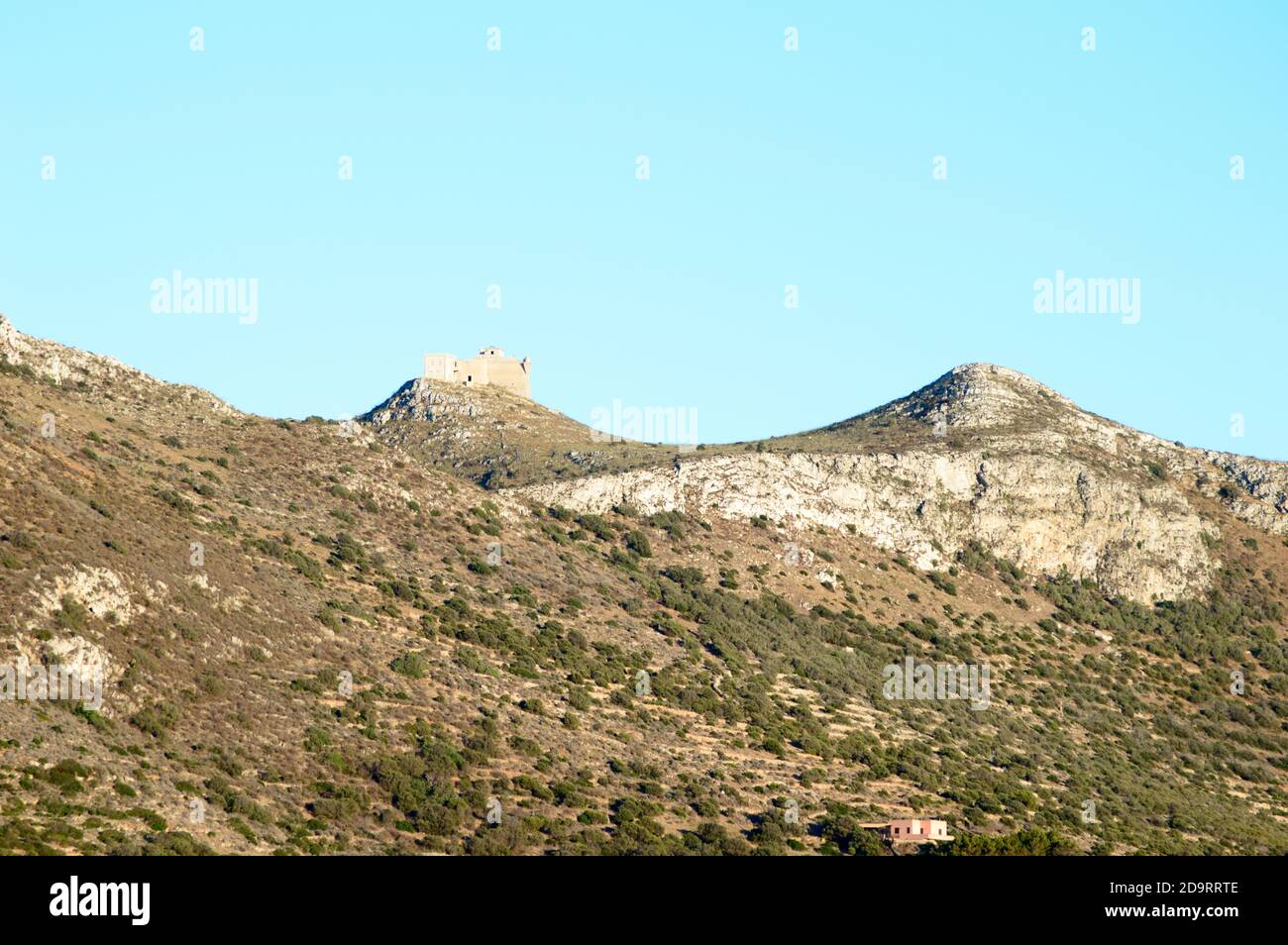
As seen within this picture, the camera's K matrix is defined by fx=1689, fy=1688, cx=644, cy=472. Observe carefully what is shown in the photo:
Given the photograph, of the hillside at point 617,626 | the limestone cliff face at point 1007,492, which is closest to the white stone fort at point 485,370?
the hillside at point 617,626

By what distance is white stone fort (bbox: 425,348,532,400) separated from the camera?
407 feet

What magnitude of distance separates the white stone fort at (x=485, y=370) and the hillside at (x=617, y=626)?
3935 mm

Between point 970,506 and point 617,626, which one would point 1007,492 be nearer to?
point 970,506

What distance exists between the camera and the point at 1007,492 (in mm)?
114500

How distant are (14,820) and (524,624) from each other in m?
36.1

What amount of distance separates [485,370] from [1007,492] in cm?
3884

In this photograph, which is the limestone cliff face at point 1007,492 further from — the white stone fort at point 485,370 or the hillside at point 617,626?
the white stone fort at point 485,370

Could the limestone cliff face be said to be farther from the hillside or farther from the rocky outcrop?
the hillside

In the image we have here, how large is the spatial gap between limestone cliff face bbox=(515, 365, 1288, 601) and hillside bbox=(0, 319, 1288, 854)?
0.27m

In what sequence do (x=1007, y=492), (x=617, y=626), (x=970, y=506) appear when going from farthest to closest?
(x=1007, y=492), (x=970, y=506), (x=617, y=626)

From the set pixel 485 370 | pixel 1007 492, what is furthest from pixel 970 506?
pixel 485 370

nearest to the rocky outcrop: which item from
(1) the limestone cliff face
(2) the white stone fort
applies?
(1) the limestone cliff face
